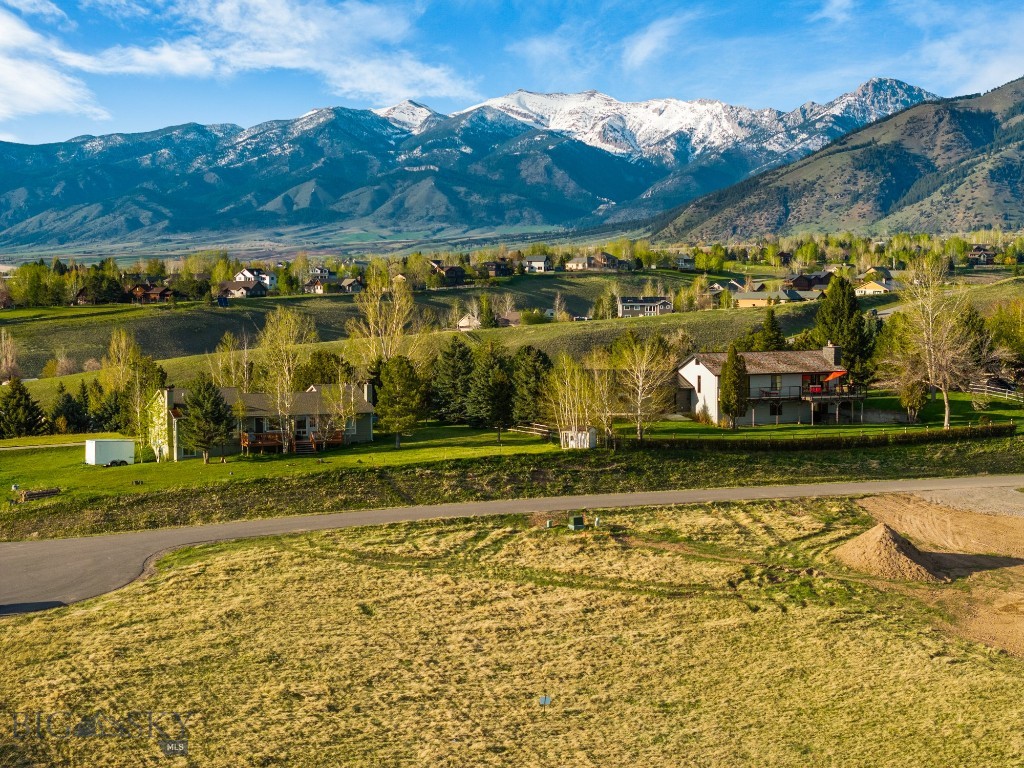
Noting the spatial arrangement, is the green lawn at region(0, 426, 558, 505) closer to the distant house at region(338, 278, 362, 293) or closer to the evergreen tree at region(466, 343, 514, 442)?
the evergreen tree at region(466, 343, 514, 442)

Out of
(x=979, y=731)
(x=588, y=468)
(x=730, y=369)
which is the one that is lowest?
(x=979, y=731)

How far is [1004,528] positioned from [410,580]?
31.2m

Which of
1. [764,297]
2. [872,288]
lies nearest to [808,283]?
[872,288]

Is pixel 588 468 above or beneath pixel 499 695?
above

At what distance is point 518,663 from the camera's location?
91.8 feet

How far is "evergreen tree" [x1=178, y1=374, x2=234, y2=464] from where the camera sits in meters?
57.6

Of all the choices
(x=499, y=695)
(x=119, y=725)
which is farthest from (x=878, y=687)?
(x=119, y=725)

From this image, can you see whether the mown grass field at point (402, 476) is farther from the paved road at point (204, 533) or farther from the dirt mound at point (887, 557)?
the dirt mound at point (887, 557)

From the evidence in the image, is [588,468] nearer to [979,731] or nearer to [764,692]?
[764,692]

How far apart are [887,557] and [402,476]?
29.0 m

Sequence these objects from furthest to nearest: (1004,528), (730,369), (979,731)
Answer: (730,369)
(1004,528)
(979,731)

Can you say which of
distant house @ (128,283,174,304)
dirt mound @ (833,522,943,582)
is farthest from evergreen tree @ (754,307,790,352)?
distant house @ (128,283,174,304)

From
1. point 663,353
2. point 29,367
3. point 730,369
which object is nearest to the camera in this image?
point 730,369

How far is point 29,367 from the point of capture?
117250 millimetres
